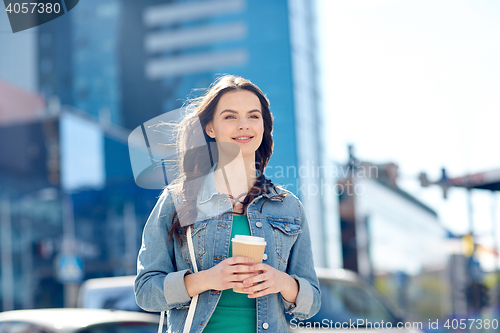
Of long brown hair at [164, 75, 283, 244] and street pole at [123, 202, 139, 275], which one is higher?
long brown hair at [164, 75, 283, 244]

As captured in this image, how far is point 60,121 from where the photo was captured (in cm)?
2105

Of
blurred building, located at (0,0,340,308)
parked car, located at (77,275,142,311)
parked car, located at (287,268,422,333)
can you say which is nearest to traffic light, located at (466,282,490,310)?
blurred building, located at (0,0,340,308)

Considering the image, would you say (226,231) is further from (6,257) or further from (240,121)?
(6,257)

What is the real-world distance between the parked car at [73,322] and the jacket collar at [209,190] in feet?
5.69

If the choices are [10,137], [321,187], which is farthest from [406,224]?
[10,137]

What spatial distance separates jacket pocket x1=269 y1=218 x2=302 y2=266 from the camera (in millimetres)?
1714

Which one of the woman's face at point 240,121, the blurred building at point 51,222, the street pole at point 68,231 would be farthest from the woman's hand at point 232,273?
the street pole at point 68,231

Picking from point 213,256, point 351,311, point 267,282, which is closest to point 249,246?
point 267,282

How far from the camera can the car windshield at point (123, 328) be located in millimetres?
3107

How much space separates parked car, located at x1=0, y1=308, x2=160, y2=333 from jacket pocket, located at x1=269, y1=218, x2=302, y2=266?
1861 millimetres

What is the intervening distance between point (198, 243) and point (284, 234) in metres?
0.30

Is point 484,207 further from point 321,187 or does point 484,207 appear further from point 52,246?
point 52,246

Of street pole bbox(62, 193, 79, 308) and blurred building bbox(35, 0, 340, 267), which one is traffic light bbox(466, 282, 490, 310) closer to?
blurred building bbox(35, 0, 340, 267)

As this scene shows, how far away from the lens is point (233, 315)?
1620mm
